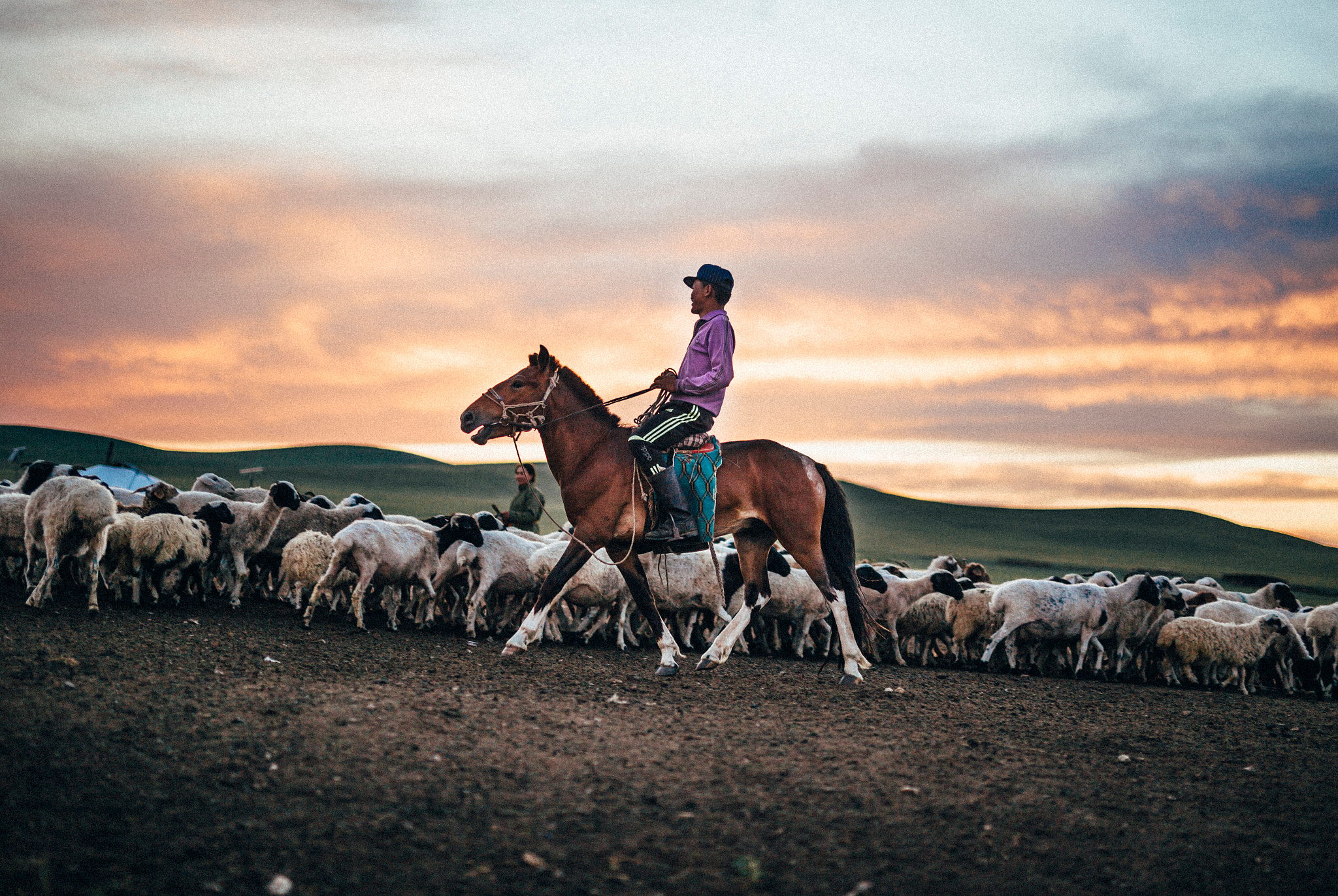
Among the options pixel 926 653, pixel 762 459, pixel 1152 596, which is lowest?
pixel 926 653

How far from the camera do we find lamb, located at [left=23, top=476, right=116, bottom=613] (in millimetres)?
10852

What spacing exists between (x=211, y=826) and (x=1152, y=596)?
48.2ft

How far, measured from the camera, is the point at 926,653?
51.0 feet

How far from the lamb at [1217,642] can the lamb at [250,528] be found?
1313cm

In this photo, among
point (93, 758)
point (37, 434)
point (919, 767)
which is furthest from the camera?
point (37, 434)

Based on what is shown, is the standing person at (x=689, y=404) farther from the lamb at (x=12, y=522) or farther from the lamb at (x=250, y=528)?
the lamb at (x=12, y=522)

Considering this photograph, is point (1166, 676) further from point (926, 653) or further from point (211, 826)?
point (211, 826)

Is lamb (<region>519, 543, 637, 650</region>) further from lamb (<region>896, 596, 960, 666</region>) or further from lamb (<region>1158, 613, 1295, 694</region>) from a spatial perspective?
lamb (<region>1158, 613, 1295, 694</region>)

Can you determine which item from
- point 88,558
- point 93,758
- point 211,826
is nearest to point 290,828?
point 211,826

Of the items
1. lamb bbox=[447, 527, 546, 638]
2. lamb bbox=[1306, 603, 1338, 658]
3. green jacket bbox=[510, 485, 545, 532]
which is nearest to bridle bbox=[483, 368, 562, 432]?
lamb bbox=[447, 527, 546, 638]

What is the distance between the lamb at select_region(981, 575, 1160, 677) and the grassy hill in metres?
52.1

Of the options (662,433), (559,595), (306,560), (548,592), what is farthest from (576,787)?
(306,560)

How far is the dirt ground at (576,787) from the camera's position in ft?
14.5

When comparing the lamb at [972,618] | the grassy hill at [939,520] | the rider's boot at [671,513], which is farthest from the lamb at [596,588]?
the grassy hill at [939,520]
